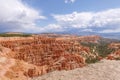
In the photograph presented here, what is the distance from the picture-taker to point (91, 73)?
61156 mm

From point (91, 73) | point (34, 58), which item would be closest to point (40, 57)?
point (34, 58)

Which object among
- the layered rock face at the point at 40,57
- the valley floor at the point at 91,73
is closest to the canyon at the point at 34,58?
the layered rock face at the point at 40,57

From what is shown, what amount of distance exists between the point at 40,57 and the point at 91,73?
24.4 metres

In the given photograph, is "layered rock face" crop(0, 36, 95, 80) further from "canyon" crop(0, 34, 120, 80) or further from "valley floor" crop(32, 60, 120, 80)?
"valley floor" crop(32, 60, 120, 80)

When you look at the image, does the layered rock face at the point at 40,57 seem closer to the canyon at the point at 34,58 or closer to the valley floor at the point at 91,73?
the canyon at the point at 34,58

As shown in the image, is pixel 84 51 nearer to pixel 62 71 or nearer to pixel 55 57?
pixel 55 57

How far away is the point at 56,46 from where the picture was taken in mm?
87875

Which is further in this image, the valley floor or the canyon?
the canyon

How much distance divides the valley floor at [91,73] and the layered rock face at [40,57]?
11.0 ft

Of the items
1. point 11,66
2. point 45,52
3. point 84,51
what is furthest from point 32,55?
point 84,51

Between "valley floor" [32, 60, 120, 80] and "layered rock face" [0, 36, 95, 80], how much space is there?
132 inches

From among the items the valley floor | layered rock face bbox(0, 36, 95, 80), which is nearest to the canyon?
layered rock face bbox(0, 36, 95, 80)

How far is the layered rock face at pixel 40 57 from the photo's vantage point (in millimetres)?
67125

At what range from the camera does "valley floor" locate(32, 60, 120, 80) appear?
58.5m
